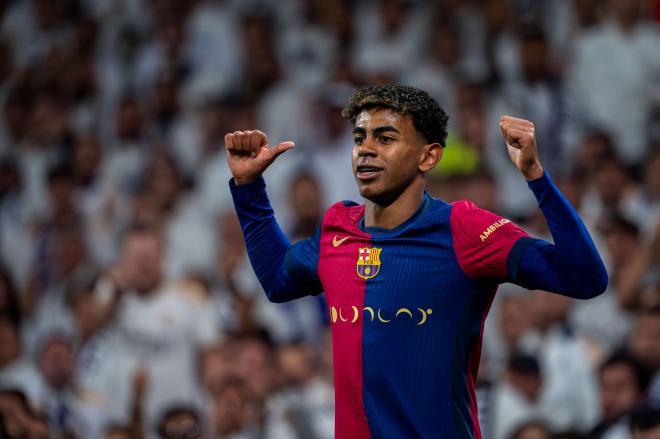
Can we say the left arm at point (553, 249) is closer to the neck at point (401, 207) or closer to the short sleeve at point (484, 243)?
the short sleeve at point (484, 243)

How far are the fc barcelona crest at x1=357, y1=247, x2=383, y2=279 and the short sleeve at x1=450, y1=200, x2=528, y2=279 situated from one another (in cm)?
23

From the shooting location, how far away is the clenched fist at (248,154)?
3662 mm

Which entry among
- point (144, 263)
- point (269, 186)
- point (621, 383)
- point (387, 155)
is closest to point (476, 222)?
point (387, 155)

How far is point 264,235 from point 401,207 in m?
0.50

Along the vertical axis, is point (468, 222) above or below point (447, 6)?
below

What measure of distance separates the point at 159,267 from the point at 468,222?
4298 millimetres

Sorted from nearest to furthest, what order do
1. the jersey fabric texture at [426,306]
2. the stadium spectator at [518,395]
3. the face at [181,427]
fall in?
the jersey fabric texture at [426,306]
the face at [181,427]
the stadium spectator at [518,395]

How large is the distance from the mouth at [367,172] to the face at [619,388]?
3.25 metres

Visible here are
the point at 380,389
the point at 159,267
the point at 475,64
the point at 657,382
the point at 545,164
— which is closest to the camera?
the point at 380,389

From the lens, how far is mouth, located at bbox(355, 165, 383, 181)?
343 cm

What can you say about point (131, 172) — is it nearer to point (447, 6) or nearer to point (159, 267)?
point (159, 267)

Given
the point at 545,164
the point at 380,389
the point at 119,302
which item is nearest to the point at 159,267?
the point at 119,302

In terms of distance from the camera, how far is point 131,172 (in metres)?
9.36

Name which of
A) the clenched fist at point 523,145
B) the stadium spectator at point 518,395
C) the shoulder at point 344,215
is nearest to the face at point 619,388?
the stadium spectator at point 518,395
